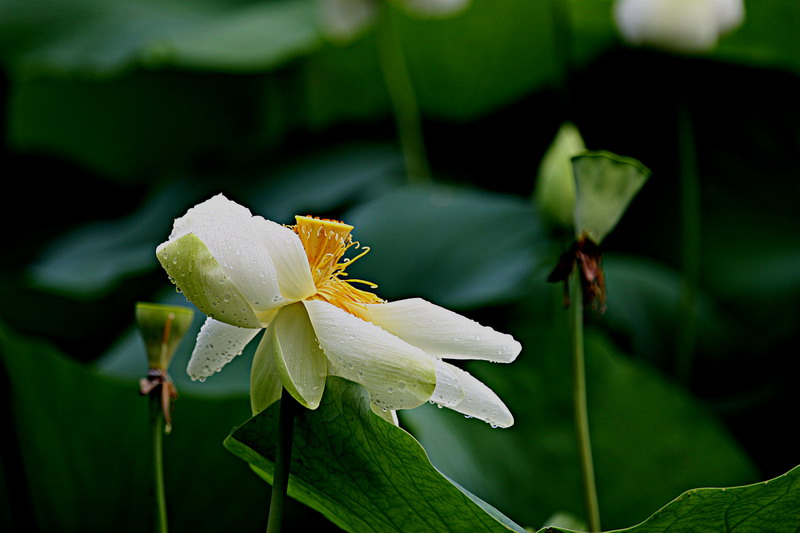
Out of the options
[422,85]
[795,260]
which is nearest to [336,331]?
[795,260]

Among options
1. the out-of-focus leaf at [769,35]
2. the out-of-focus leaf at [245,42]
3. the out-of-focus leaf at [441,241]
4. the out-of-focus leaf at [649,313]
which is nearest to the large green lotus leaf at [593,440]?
the out-of-focus leaf at [441,241]

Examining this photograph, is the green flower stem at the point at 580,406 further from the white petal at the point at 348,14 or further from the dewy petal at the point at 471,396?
the white petal at the point at 348,14

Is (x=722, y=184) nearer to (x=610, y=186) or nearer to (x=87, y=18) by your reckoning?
(x=610, y=186)

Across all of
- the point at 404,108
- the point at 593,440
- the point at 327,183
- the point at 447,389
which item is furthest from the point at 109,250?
the point at 447,389

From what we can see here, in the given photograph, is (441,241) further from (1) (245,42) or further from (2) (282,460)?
(2) (282,460)

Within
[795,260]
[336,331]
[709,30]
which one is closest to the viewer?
[336,331]
